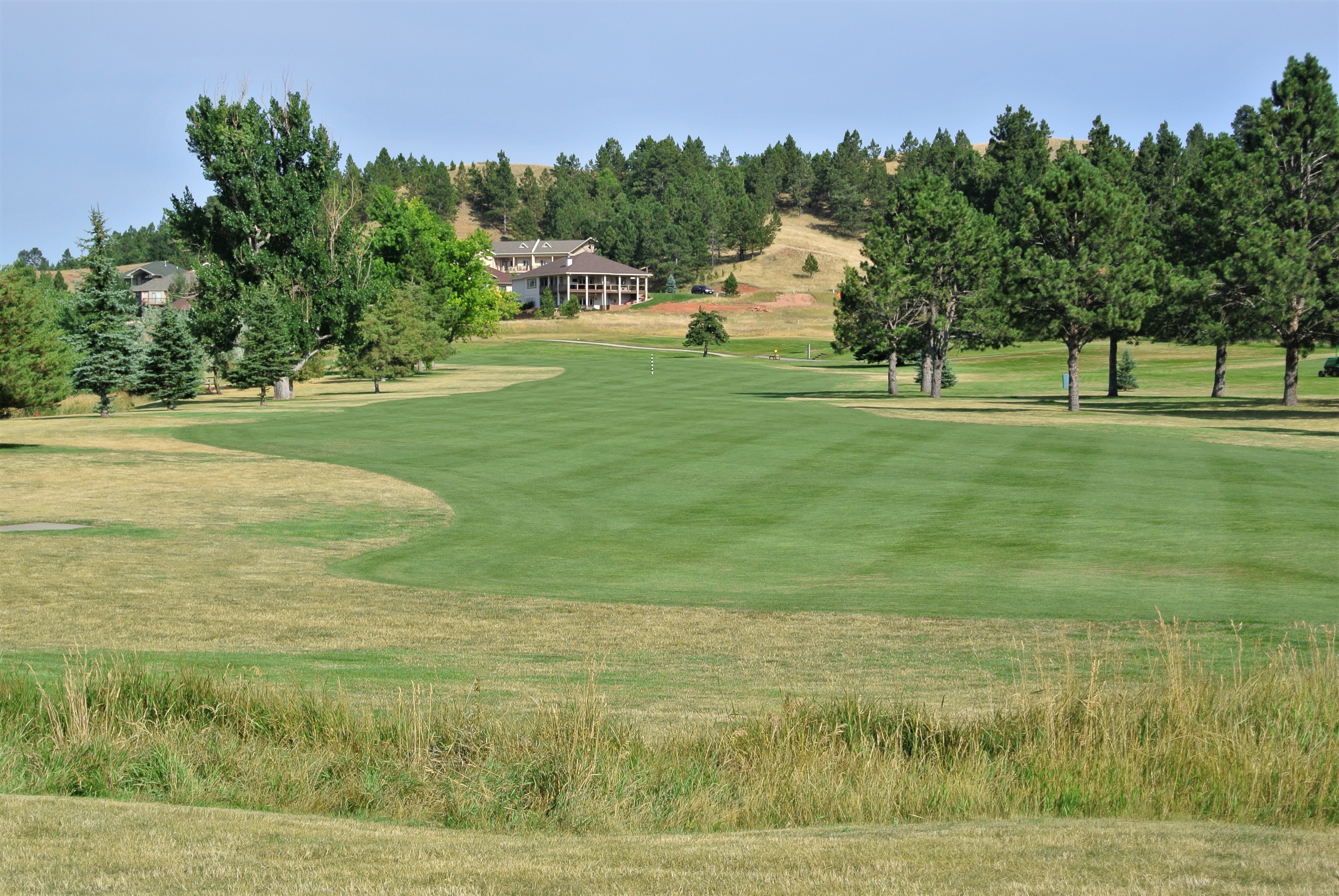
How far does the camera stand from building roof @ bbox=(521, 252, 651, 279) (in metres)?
167

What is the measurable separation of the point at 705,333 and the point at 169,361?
71.8m

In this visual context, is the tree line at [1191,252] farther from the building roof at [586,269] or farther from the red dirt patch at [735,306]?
the building roof at [586,269]

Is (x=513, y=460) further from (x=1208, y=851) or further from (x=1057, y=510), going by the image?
(x=1208, y=851)

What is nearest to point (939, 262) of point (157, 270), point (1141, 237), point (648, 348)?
point (1141, 237)

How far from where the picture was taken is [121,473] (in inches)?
1313

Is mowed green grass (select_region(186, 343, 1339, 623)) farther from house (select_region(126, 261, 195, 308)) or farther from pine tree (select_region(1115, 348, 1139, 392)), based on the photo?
house (select_region(126, 261, 195, 308))

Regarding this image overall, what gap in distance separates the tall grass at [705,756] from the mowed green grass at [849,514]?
22.7 feet

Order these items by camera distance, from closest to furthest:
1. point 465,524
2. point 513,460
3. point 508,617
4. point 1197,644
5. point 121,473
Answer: point 1197,644
point 508,617
point 465,524
point 121,473
point 513,460

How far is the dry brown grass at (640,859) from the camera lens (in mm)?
6121

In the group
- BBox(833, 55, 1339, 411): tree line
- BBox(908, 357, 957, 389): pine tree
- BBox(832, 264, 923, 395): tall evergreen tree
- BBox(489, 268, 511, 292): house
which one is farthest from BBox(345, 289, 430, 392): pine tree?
BBox(489, 268, 511, 292): house

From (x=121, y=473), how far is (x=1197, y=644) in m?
30.1

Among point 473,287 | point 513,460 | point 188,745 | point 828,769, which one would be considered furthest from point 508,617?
point 473,287

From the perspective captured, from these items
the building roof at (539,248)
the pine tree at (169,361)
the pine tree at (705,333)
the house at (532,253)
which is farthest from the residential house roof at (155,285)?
the pine tree at (169,361)

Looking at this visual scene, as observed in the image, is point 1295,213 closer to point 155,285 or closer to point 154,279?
point 155,285
